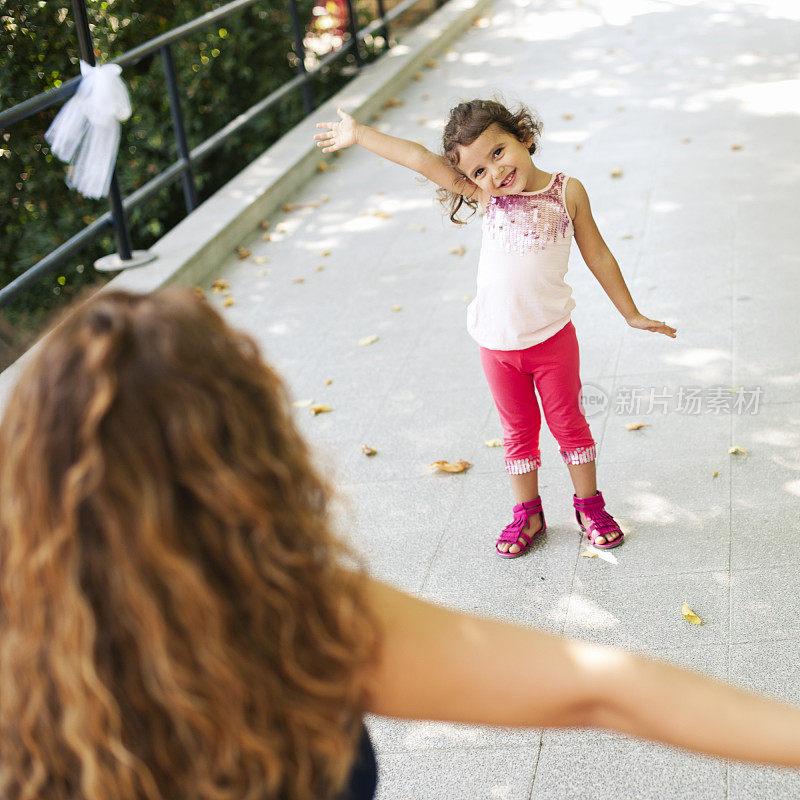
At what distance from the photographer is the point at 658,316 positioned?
15.3 feet

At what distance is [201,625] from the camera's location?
0.98m

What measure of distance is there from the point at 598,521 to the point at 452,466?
0.71 m

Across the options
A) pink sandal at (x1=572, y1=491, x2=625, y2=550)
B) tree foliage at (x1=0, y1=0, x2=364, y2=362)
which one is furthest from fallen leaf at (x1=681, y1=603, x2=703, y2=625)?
tree foliage at (x1=0, y1=0, x2=364, y2=362)

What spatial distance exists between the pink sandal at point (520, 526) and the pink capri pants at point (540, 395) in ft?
0.39

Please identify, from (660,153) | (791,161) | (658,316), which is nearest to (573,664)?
(658,316)

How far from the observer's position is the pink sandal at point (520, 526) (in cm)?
321

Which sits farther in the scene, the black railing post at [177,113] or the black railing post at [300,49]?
the black railing post at [300,49]

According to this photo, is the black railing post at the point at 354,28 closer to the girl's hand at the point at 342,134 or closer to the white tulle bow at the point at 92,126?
the white tulle bow at the point at 92,126

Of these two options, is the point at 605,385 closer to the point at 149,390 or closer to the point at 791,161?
the point at 791,161

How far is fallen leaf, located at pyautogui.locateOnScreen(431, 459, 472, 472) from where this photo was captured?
3.73 meters

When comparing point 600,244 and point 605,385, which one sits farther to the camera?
point 605,385

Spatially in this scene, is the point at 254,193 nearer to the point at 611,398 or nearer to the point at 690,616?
the point at 611,398

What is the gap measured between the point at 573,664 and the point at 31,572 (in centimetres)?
56

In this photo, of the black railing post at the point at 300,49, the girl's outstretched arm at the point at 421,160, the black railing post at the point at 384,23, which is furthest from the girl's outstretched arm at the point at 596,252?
the black railing post at the point at 384,23
